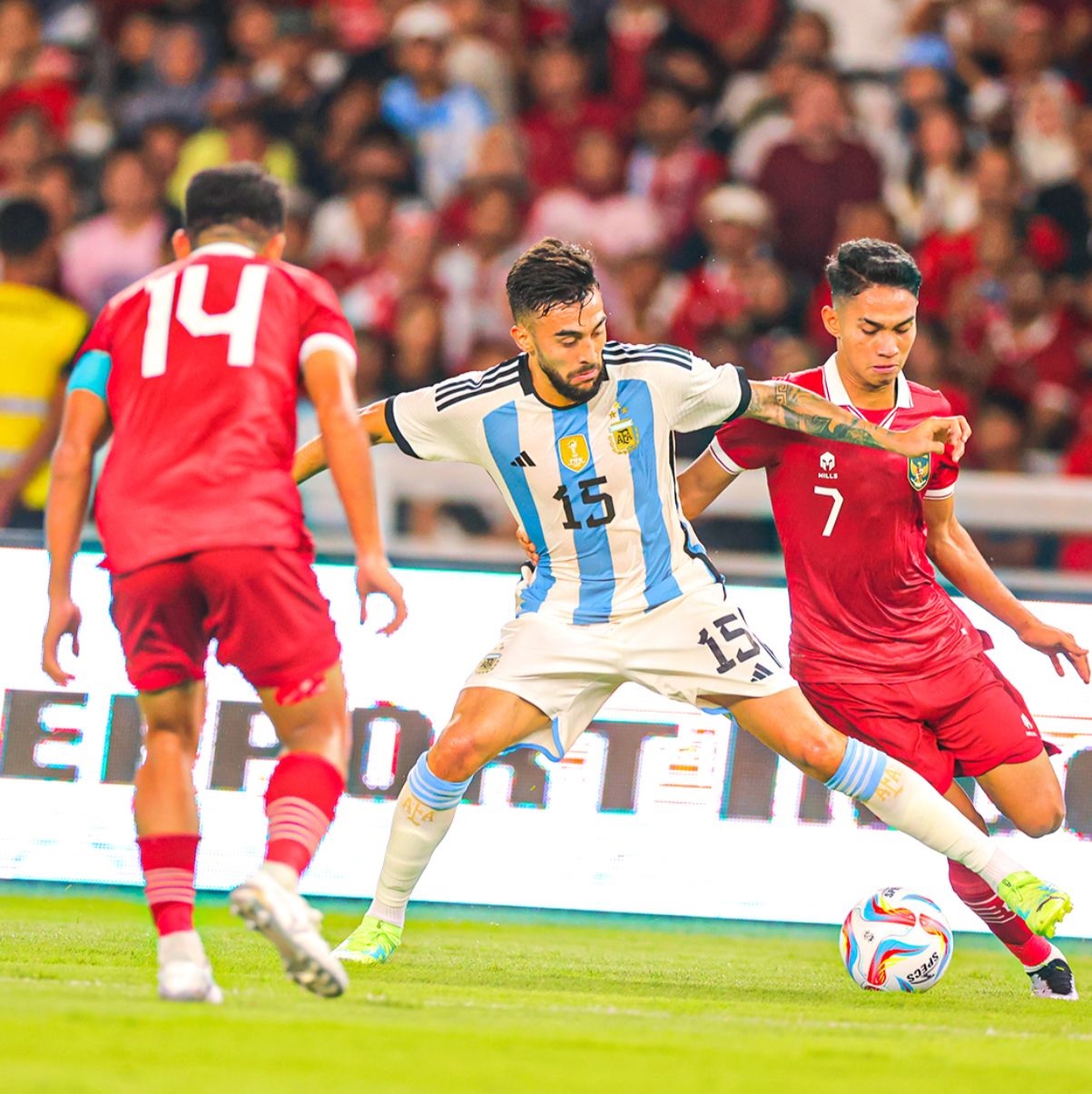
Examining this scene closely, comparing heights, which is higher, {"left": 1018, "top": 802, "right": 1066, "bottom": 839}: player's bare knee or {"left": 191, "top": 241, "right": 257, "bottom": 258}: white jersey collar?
{"left": 191, "top": 241, "right": 257, "bottom": 258}: white jersey collar

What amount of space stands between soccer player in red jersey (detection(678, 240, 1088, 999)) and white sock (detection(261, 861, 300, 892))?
2206 millimetres

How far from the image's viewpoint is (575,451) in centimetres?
575

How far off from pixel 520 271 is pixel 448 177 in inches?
250

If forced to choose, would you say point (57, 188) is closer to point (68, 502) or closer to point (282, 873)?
point (68, 502)

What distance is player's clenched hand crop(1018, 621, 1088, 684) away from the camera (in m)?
6.18

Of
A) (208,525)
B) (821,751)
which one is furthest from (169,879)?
(821,751)

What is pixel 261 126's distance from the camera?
1173cm

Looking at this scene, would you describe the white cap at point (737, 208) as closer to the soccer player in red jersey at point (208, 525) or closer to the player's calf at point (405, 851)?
the player's calf at point (405, 851)

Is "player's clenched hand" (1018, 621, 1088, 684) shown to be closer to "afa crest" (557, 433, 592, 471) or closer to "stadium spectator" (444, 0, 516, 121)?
"afa crest" (557, 433, 592, 471)

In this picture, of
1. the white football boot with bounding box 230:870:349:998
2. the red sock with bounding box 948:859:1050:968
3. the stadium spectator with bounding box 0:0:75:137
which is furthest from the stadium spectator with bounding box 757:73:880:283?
the white football boot with bounding box 230:870:349:998

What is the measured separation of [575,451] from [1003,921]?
79.4 inches

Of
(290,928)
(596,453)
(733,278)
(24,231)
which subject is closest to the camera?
(290,928)

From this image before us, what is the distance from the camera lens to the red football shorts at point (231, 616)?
4.69 m

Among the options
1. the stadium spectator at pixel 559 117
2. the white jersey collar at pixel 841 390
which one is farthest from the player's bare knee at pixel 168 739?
the stadium spectator at pixel 559 117
